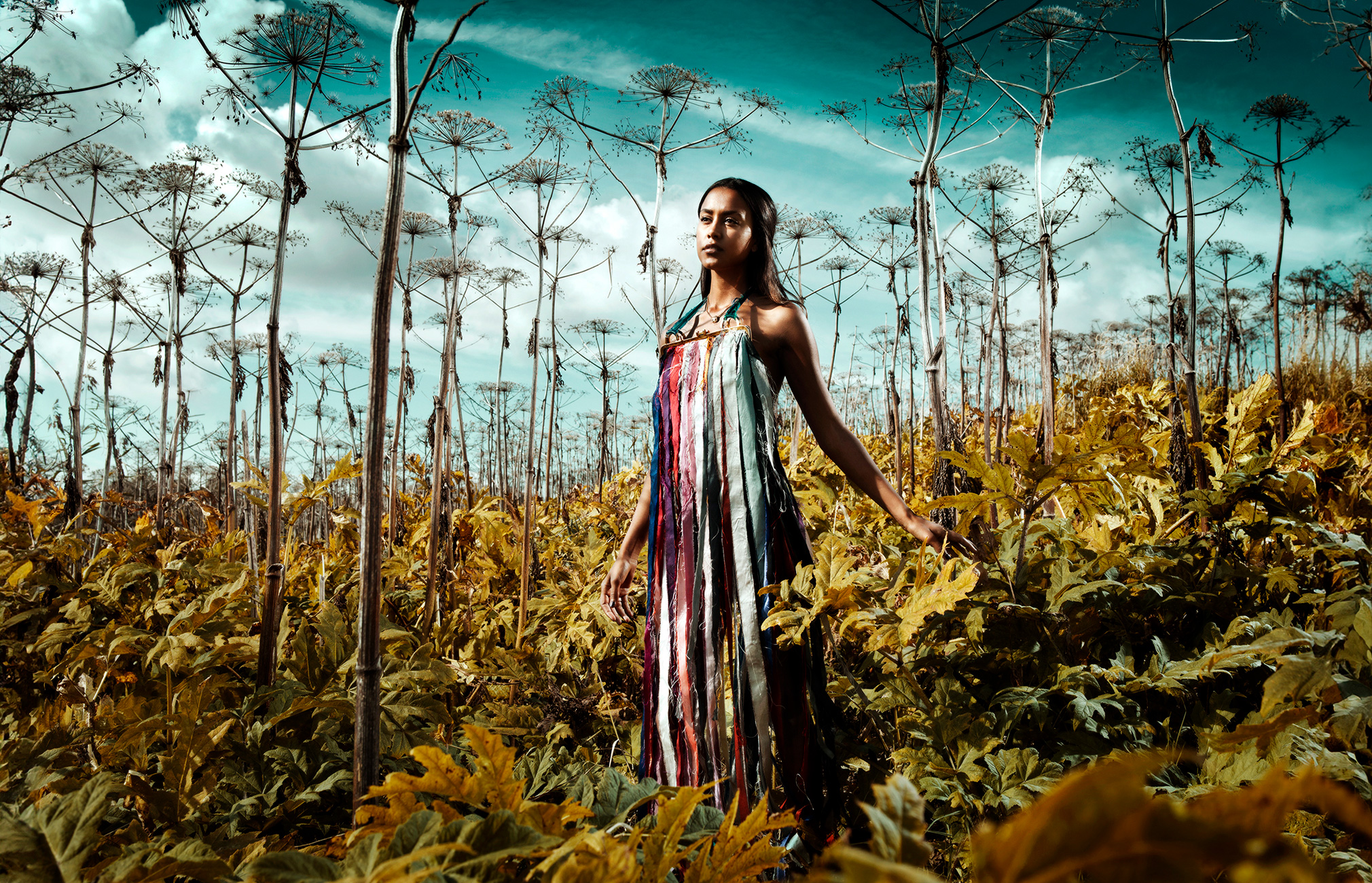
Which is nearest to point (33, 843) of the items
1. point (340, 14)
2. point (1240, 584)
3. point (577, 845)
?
point (577, 845)

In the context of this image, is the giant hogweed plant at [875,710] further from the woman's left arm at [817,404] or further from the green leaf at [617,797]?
the woman's left arm at [817,404]

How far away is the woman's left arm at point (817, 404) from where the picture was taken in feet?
5.54

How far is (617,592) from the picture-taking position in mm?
2074

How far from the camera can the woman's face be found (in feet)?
6.24

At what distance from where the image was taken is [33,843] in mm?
633

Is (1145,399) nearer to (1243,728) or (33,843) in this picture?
(1243,728)

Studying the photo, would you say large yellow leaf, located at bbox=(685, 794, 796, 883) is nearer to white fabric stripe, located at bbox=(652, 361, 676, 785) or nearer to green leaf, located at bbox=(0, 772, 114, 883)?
green leaf, located at bbox=(0, 772, 114, 883)

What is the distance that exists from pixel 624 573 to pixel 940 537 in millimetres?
943

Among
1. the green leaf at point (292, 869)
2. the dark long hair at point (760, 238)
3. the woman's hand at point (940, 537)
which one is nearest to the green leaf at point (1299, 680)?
the woman's hand at point (940, 537)

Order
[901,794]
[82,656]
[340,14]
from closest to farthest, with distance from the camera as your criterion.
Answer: [901,794] → [82,656] → [340,14]

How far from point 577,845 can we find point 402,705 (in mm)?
872

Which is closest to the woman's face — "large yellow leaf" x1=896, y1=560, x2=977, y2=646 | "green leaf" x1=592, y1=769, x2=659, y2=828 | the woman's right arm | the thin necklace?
the thin necklace

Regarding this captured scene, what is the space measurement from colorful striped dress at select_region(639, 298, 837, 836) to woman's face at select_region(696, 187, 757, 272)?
0.18m

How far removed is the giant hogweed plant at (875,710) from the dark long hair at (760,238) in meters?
0.62
